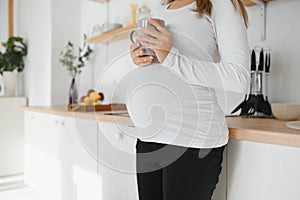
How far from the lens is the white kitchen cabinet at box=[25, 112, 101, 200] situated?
1.65 meters

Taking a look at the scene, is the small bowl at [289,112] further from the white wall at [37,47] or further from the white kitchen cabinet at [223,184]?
the white wall at [37,47]

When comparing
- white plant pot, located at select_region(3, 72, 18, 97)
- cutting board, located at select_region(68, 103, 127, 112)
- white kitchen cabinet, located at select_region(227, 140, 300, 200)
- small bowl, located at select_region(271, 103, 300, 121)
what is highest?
white plant pot, located at select_region(3, 72, 18, 97)

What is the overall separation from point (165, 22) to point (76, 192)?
1.26 meters

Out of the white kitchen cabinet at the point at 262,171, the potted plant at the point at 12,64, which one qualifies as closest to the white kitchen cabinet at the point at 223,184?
A: the white kitchen cabinet at the point at 262,171

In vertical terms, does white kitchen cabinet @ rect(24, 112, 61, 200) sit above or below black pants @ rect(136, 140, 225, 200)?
below

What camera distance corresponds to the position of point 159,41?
0.81m

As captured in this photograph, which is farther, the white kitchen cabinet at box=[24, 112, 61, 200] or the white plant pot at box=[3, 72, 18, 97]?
the white plant pot at box=[3, 72, 18, 97]

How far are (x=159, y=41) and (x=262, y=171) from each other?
490mm

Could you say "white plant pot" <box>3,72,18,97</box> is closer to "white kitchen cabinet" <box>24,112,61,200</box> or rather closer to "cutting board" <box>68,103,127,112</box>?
"white kitchen cabinet" <box>24,112,61,200</box>

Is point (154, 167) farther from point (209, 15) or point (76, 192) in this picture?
point (76, 192)

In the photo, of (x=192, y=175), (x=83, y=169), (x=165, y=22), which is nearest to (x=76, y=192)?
(x=83, y=169)

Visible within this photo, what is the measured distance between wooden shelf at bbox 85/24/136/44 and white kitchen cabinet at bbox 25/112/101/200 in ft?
2.23

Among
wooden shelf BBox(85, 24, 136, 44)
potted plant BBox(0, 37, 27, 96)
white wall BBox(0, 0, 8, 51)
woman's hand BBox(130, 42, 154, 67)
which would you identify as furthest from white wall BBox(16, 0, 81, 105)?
woman's hand BBox(130, 42, 154, 67)

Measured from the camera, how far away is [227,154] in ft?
3.36
